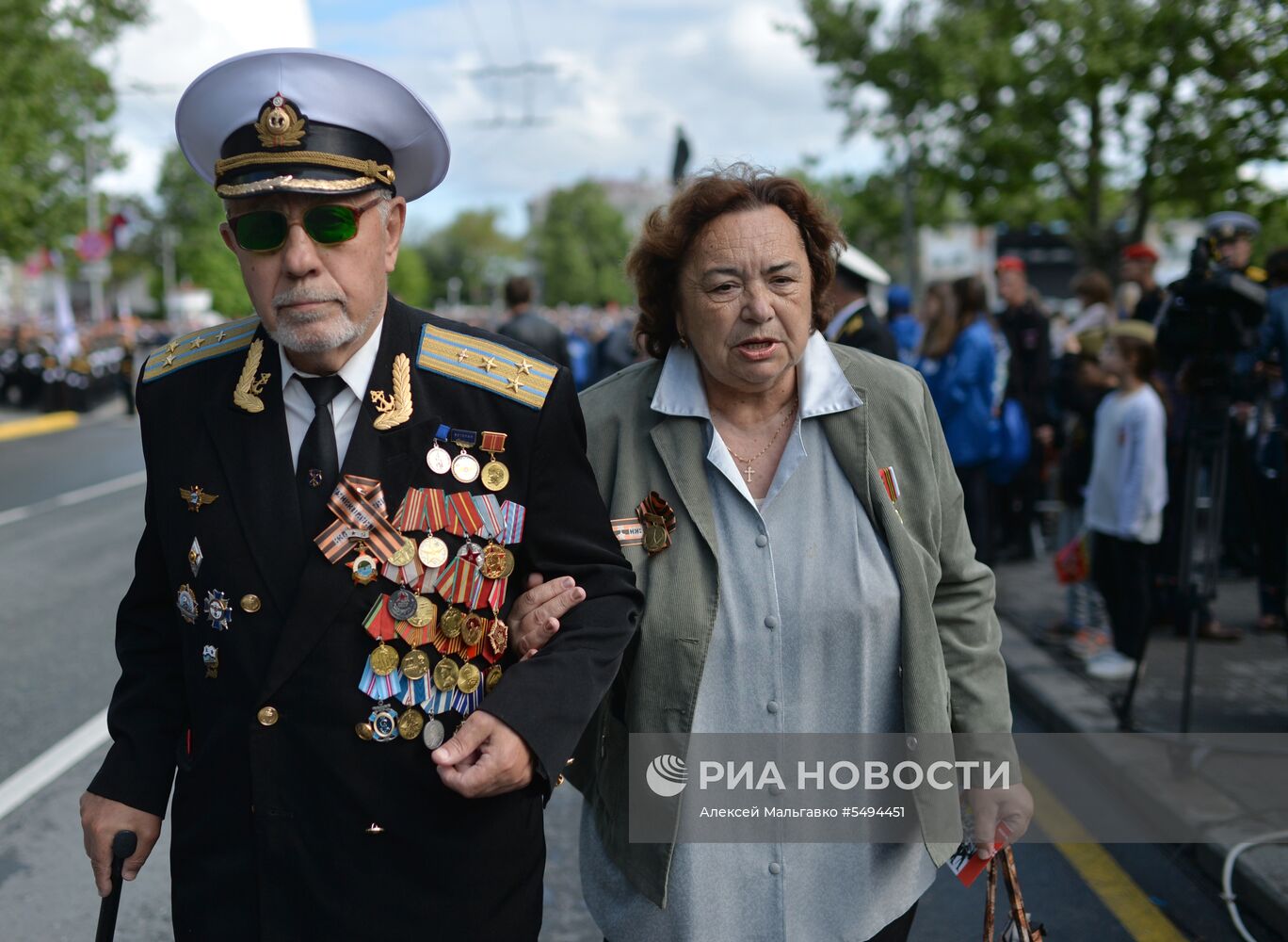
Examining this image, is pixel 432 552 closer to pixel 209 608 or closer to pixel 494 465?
pixel 494 465

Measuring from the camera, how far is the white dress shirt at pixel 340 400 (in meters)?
2.09

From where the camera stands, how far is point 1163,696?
571 centimetres

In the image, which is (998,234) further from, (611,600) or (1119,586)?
(611,600)

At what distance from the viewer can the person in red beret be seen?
8.35 metres

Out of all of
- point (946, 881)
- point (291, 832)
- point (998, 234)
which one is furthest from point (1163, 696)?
point (998, 234)

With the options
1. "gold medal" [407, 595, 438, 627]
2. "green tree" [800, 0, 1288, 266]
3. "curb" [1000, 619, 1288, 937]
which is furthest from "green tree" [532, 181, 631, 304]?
"gold medal" [407, 595, 438, 627]

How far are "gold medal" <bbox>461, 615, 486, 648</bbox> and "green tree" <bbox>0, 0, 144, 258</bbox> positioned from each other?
21.0 metres

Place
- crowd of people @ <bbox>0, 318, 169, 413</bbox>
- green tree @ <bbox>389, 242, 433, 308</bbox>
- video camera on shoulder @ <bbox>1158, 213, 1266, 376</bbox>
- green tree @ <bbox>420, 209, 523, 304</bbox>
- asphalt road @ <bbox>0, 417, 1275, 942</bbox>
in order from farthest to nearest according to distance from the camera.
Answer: green tree @ <bbox>420, 209, 523, 304</bbox>, green tree @ <bbox>389, 242, 433, 308</bbox>, crowd of people @ <bbox>0, 318, 169, 413</bbox>, video camera on shoulder @ <bbox>1158, 213, 1266, 376</bbox>, asphalt road @ <bbox>0, 417, 1275, 942</bbox>

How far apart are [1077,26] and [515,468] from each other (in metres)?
17.9

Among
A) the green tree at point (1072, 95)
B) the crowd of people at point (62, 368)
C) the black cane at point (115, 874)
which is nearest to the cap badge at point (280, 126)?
the black cane at point (115, 874)

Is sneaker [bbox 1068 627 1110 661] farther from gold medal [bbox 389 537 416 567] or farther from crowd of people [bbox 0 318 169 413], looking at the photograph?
crowd of people [bbox 0 318 169 413]

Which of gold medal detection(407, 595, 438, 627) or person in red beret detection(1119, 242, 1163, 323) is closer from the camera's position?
gold medal detection(407, 595, 438, 627)

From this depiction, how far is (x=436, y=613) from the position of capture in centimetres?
205

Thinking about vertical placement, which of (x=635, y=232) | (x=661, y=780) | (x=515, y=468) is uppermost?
(x=635, y=232)
